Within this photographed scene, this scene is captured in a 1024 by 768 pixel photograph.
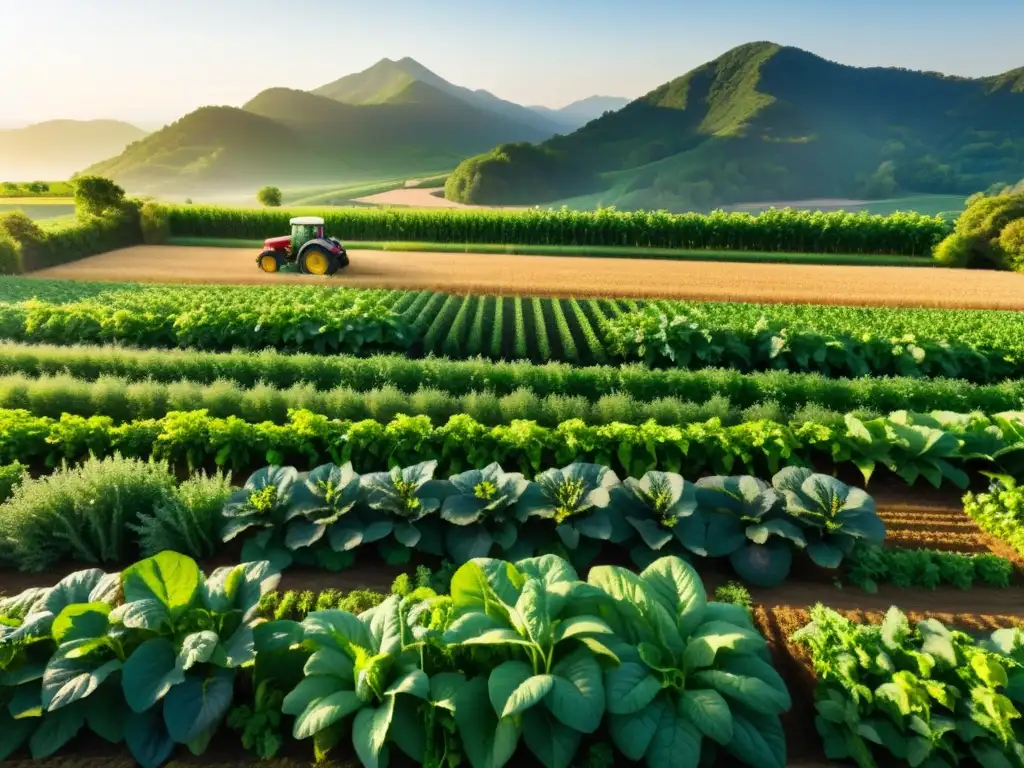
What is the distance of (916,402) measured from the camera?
325 inches

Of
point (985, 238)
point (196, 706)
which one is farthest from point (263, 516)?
point (985, 238)

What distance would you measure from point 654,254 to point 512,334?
15089 mm

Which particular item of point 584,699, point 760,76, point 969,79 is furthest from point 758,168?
point 584,699

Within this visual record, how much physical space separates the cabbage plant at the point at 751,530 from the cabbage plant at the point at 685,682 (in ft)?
4.47

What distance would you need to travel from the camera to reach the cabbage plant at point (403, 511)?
4.95 m

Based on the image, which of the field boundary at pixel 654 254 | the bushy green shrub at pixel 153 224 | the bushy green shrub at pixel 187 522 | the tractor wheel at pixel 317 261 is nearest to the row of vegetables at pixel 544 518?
the bushy green shrub at pixel 187 522

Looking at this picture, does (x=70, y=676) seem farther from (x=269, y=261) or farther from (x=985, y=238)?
Result: (x=985, y=238)

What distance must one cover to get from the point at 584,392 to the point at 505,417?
5.31 feet

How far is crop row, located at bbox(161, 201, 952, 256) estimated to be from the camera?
2662 cm

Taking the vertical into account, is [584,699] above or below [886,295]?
above

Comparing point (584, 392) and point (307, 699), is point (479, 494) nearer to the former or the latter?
point (307, 699)

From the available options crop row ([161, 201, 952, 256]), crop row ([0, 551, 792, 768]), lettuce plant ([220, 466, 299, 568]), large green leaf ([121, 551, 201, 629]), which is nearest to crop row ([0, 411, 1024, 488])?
lettuce plant ([220, 466, 299, 568])

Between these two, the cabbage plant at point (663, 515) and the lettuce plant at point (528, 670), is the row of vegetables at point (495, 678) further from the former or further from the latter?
the cabbage plant at point (663, 515)

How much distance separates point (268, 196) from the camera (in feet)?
119
